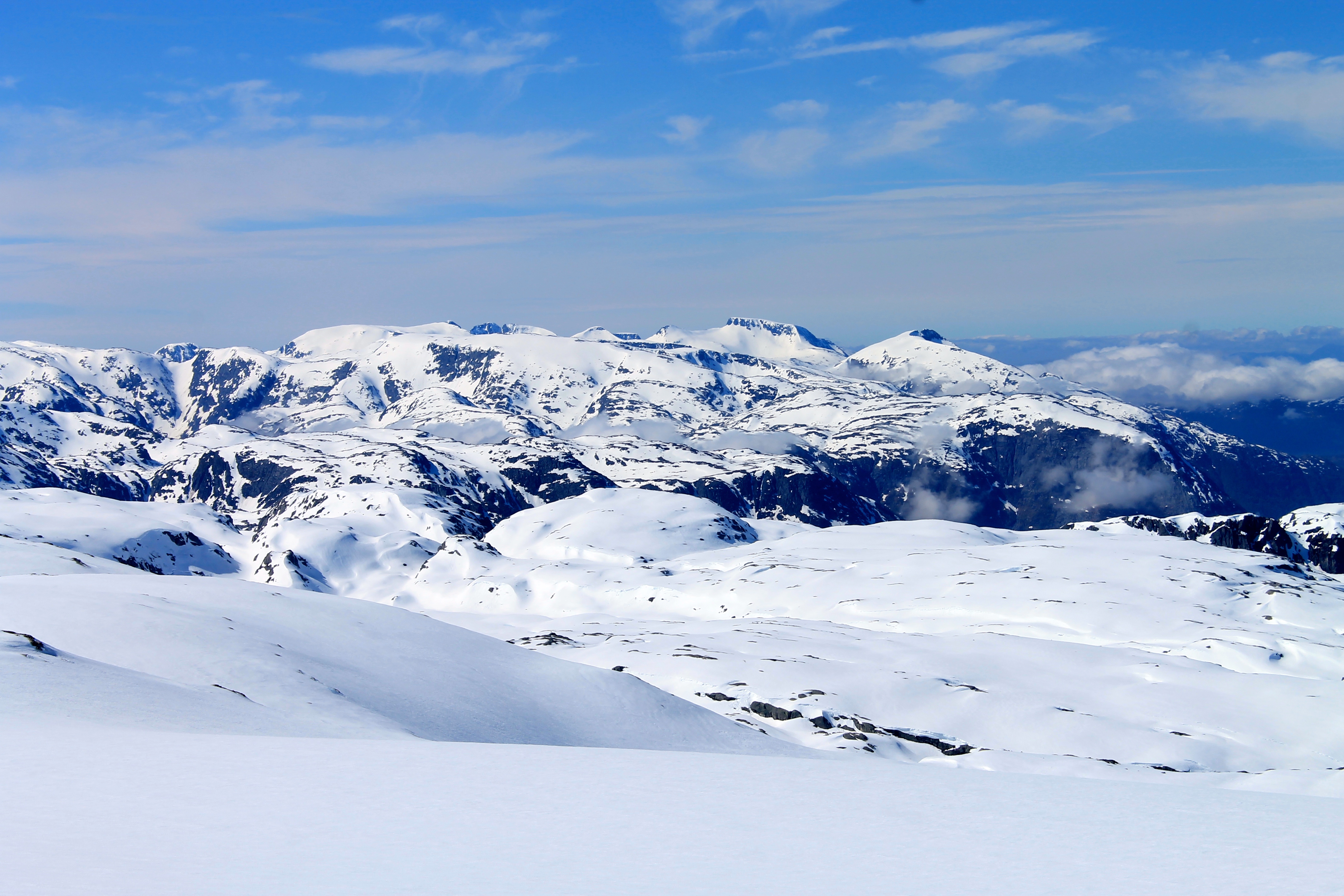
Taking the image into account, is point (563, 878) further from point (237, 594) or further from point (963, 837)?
point (237, 594)

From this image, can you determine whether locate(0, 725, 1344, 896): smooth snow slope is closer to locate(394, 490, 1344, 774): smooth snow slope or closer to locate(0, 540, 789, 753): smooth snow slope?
locate(0, 540, 789, 753): smooth snow slope

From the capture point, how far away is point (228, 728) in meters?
28.8

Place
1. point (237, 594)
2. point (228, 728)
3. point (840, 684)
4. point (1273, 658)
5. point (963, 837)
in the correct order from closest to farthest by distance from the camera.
→ point (963, 837) → point (228, 728) → point (237, 594) → point (840, 684) → point (1273, 658)

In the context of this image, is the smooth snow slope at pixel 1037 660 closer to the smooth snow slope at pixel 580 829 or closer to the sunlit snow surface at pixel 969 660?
the sunlit snow surface at pixel 969 660

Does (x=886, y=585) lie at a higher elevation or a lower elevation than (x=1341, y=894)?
lower

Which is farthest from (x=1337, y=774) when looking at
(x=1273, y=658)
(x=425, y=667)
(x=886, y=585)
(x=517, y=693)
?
(x=886, y=585)

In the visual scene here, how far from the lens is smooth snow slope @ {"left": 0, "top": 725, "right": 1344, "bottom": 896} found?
14344mm

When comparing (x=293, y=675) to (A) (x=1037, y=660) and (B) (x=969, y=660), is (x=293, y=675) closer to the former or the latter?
(B) (x=969, y=660)

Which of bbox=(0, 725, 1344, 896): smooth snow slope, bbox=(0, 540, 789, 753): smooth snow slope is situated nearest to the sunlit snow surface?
bbox=(0, 540, 789, 753): smooth snow slope

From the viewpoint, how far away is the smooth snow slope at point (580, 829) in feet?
47.1

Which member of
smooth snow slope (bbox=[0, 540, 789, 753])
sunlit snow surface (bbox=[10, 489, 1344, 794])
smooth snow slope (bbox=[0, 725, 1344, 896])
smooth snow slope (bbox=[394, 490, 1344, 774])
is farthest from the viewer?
smooth snow slope (bbox=[394, 490, 1344, 774])

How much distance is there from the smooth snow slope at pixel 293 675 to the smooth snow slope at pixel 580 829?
21.5 ft

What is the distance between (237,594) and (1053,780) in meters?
48.9

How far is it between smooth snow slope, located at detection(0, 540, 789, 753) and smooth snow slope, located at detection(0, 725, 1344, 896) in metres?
6.54
